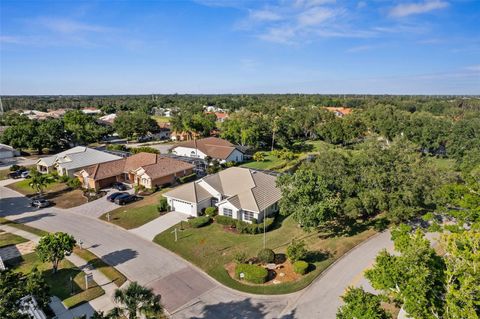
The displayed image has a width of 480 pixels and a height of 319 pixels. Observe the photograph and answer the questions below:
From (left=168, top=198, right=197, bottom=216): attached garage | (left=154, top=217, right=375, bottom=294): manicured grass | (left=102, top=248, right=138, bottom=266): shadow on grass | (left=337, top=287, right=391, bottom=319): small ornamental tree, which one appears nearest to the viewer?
(left=337, top=287, right=391, bottom=319): small ornamental tree

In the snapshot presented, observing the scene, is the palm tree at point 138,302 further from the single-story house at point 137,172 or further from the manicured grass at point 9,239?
the single-story house at point 137,172

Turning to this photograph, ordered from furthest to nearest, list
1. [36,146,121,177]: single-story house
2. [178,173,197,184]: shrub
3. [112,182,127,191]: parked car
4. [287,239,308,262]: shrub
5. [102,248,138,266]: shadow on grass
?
[36,146,121,177]: single-story house < [178,173,197,184]: shrub < [112,182,127,191]: parked car < [102,248,138,266]: shadow on grass < [287,239,308,262]: shrub

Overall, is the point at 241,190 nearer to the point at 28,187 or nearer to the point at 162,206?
the point at 162,206

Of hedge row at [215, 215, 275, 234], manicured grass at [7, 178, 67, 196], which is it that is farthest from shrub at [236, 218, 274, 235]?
manicured grass at [7, 178, 67, 196]

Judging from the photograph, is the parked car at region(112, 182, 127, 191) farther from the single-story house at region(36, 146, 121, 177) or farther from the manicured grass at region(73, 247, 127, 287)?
the manicured grass at region(73, 247, 127, 287)

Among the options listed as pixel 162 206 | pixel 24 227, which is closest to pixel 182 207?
pixel 162 206

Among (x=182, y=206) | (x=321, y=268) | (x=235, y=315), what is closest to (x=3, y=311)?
(x=235, y=315)

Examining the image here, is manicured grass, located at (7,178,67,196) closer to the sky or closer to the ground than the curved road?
closer to the sky

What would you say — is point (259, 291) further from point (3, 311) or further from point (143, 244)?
point (3, 311)
